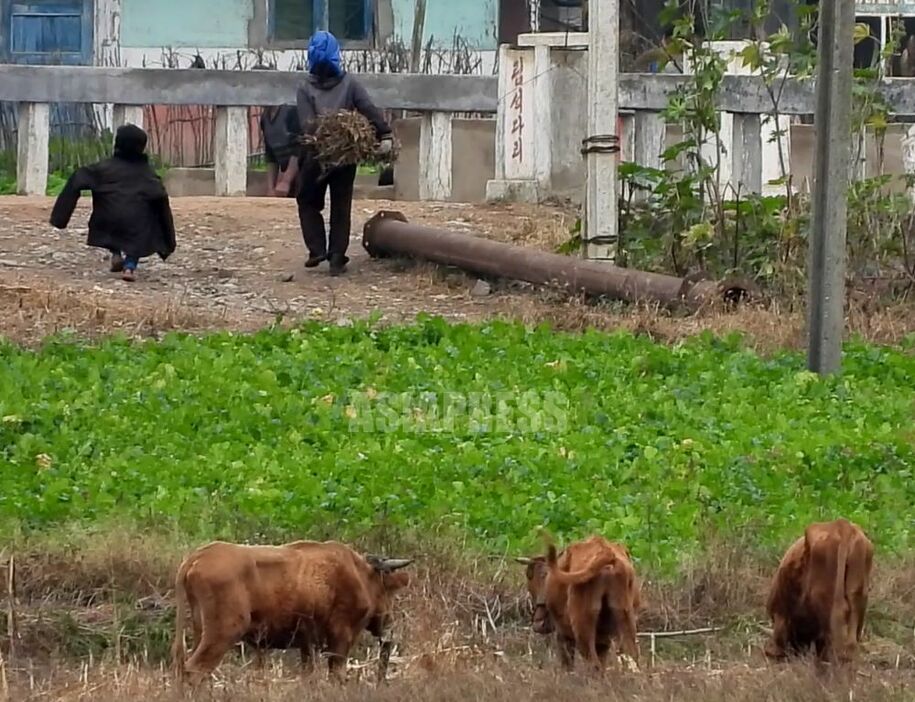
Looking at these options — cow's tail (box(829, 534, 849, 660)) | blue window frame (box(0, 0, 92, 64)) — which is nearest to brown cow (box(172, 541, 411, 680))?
cow's tail (box(829, 534, 849, 660))

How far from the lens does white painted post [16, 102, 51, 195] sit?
17641 mm

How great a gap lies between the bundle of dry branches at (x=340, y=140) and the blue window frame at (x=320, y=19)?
1322 cm

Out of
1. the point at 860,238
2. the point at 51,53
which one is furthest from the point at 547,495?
the point at 51,53

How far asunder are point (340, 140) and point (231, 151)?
370 centimetres

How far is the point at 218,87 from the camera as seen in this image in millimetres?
17750

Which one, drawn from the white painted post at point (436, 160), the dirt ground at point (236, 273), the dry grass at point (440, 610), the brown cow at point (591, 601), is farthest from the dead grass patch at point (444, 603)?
the white painted post at point (436, 160)

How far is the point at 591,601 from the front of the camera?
675 cm

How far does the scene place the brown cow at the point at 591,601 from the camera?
22.1 feet

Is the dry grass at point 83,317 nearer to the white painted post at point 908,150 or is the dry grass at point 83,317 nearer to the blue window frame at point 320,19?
the white painted post at point 908,150

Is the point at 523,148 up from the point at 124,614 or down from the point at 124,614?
up

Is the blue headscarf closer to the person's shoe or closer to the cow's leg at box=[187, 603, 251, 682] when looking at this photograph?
the person's shoe

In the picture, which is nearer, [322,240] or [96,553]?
[96,553]

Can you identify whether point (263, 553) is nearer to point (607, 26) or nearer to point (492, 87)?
point (607, 26)

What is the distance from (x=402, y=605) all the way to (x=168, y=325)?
17.7ft
